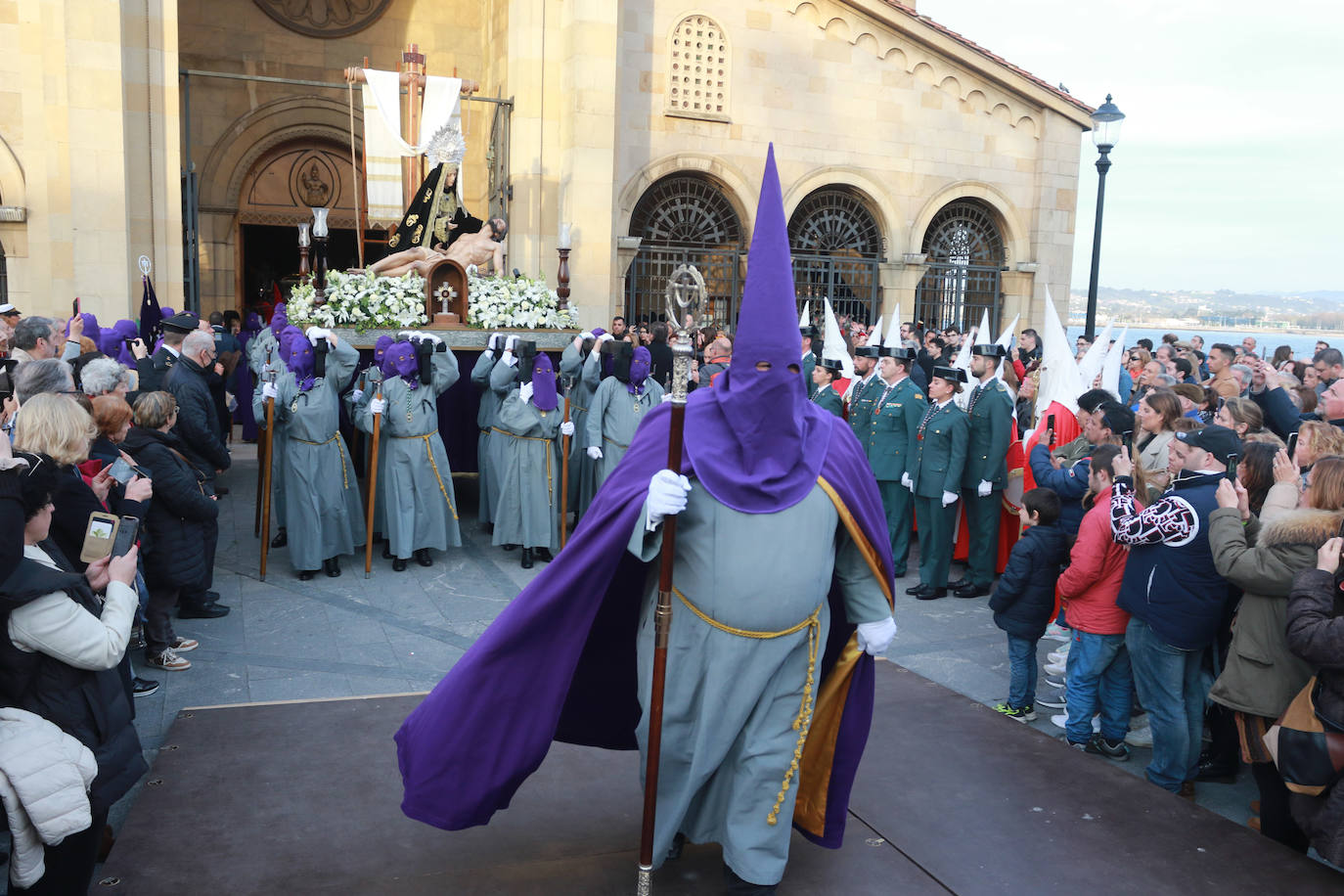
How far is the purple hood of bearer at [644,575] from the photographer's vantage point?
Answer: 347cm

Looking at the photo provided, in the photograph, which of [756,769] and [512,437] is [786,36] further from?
[756,769]

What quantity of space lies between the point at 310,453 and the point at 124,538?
4274 mm

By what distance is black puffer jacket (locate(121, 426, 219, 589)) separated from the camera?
237 inches

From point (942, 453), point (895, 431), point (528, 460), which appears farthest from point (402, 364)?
point (942, 453)

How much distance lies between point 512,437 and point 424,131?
601 centimetres

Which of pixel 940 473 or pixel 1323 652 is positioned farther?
pixel 940 473

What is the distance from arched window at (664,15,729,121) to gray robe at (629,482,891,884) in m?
12.9

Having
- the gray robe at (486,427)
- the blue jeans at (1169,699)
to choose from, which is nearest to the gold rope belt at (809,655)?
the blue jeans at (1169,699)

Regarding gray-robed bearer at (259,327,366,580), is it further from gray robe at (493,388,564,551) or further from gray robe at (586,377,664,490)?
gray robe at (586,377,664,490)

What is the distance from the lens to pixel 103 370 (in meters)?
6.00

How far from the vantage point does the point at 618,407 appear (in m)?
8.95

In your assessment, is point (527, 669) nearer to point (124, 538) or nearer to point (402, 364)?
point (124, 538)

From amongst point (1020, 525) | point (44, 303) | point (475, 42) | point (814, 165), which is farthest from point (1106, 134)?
point (44, 303)

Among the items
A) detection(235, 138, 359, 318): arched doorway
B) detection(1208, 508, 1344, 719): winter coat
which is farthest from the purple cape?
detection(235, 138, 359, 318): arched doorway
